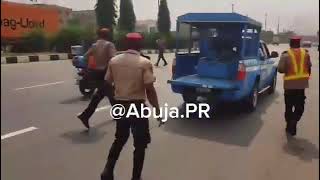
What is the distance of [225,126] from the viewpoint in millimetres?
7137

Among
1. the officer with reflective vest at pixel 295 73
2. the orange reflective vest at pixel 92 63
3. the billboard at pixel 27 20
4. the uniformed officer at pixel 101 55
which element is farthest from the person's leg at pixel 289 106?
the billboard at pixel 27 20

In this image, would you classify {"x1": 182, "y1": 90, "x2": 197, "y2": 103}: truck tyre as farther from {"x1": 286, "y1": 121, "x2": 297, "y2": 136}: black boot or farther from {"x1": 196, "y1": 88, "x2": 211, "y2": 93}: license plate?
{"x1": 286, "y1": 121, "x2": 297, "y2": 136}: black boot

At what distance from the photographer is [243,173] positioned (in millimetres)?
4691

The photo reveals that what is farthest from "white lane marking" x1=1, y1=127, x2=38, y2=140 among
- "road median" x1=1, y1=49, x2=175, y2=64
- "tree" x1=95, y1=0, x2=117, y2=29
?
"tree" x1=95, y1=0, x2=117, y2=29

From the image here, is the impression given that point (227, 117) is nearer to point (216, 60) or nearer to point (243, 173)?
point (216, 60)

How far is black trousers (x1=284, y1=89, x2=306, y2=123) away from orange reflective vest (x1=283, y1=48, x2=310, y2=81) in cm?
24

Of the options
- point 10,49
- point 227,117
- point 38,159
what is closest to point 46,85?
point 227,117

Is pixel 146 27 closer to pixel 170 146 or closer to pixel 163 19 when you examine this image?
pixel 163 19

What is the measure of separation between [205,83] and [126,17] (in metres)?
35.8

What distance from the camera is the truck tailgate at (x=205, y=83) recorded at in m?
7.62

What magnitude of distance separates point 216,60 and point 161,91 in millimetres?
2422

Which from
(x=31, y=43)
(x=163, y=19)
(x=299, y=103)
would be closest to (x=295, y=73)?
(x=299, y=103)

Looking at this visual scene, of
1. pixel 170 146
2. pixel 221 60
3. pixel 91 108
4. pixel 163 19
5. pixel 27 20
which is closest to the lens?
pixel 170 146

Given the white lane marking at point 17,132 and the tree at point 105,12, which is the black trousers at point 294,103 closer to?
the white lane marking at point 17,132
